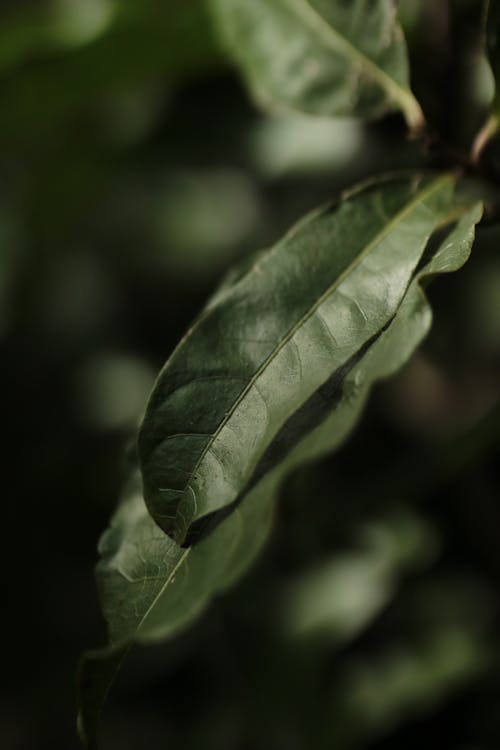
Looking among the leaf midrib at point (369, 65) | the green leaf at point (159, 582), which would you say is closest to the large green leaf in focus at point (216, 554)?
the green leaf at point (159, 582)

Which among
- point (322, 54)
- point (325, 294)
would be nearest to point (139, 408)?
point (322, 54)

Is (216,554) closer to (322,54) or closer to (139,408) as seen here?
(322,54)

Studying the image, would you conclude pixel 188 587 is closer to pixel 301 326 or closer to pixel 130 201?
pixel 301 326

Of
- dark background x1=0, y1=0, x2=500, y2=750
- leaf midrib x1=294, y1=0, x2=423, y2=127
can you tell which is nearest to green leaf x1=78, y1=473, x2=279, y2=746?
leaf midrib x1=294, y1=0, x2=423, y2=127

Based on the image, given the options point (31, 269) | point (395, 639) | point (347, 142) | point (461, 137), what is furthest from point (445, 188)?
point (31, 269)

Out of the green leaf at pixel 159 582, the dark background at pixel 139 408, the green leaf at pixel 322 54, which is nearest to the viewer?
the green leaf at pixel 159 582

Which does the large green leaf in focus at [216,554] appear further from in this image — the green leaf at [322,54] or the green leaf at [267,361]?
the green leaf at [322,54]
